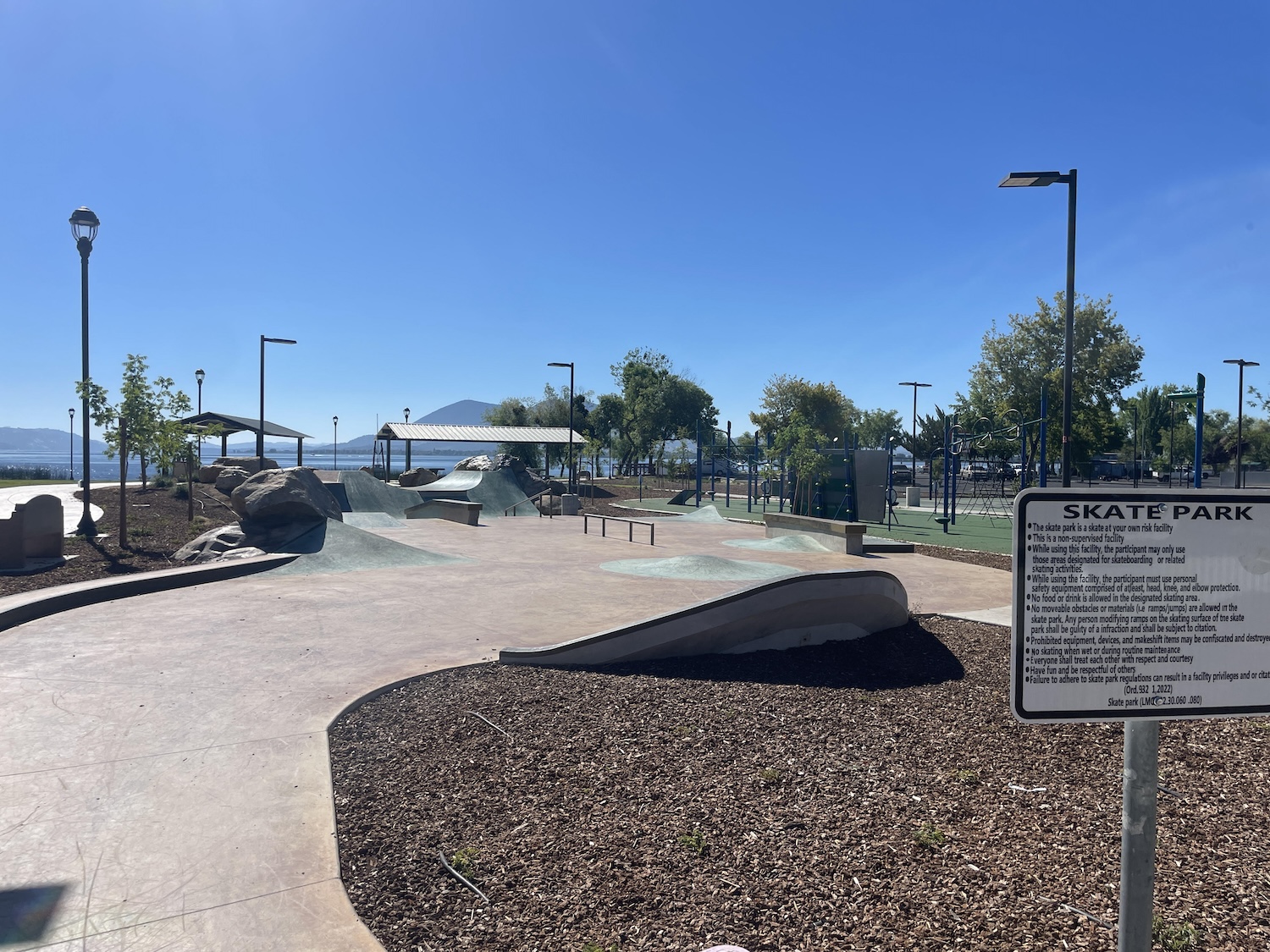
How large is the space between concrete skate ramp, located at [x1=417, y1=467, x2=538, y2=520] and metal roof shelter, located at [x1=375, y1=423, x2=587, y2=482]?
24.6 feet

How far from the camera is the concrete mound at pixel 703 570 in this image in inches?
466

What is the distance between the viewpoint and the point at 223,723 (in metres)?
5.23

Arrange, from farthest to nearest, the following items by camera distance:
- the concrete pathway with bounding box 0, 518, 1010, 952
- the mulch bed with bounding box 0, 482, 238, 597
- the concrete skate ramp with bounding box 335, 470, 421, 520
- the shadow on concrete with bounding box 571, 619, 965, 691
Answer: the concrete skate ramp with bounding box 335, 470, 421, 520 < the mulch bed with bounding box 0, 482, 238, 597 < the shadow on concrete with bounding box 571, 619, 965, 691 < the concrete pathway with bounding box 0, 518, 1010, 952

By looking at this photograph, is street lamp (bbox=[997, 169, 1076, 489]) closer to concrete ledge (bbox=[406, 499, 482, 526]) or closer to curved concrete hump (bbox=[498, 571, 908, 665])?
curved concrete hump (bbox=[498, 571, 908, 665])

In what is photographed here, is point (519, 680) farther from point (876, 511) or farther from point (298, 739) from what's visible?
point (876, 511)

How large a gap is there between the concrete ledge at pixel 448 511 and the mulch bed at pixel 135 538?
231 inches

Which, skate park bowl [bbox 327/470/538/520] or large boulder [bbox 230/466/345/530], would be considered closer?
large boulder [bbox 230/466/345/530]

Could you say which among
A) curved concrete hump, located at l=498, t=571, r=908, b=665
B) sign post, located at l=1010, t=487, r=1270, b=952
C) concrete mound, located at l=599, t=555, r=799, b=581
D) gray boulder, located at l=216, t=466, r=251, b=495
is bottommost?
concrete mound, located at l=599, t=555, r=799, b=581

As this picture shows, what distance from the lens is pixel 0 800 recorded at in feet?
13.2

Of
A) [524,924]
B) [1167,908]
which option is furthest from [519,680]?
[1167,908]

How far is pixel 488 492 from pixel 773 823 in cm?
2812

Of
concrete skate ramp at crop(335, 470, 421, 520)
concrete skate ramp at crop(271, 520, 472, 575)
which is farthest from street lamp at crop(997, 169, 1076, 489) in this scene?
concrete skate ramp at crop(335, 470, 421, 520)

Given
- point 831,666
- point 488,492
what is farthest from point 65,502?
point 831,666

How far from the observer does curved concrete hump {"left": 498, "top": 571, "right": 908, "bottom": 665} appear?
6637 millimetres
